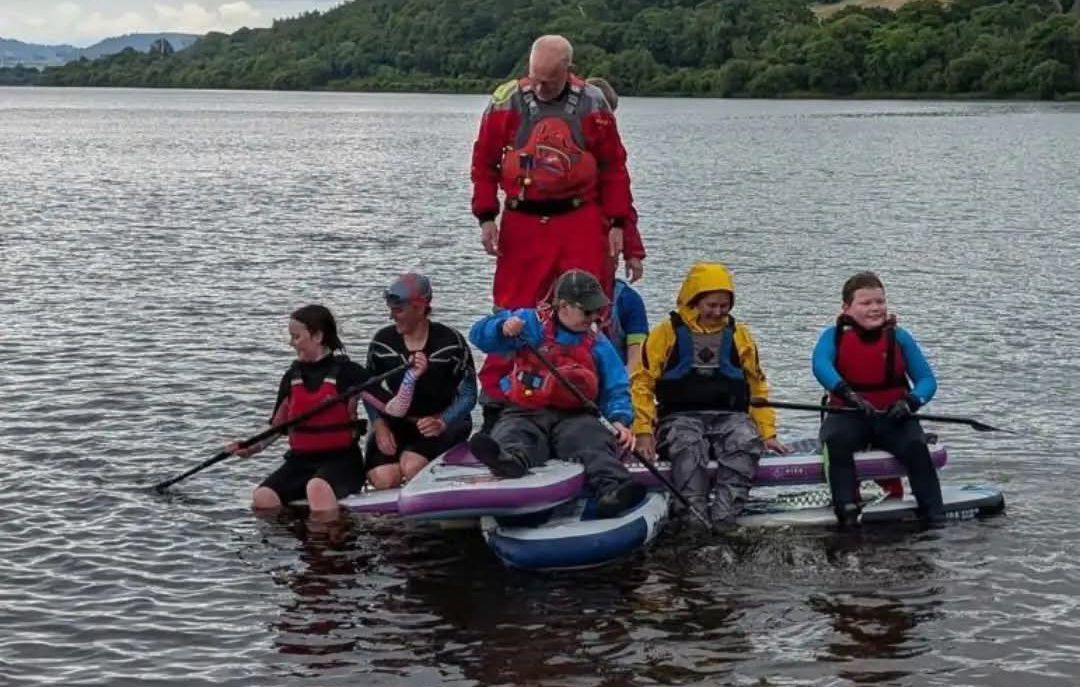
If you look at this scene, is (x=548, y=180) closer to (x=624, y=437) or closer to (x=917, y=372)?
(x=624, y=437)

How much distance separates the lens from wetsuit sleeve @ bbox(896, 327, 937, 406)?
31.3ft

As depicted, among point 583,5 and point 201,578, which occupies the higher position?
point 583,5

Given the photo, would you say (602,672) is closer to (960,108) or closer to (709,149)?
(709,149)

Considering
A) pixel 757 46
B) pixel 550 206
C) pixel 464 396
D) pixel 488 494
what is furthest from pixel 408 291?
pixel 757 46

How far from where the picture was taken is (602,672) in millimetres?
7516

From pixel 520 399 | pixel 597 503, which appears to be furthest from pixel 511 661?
pixel 520 399

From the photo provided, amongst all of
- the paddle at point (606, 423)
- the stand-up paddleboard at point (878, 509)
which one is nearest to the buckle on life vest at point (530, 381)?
the paddle at point (606, 423)

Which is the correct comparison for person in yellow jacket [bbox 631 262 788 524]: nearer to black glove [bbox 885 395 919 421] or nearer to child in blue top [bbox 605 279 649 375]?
child in blue top [bbox 605 279 649 375]

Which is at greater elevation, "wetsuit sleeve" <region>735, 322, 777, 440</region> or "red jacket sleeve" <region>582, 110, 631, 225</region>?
"red jacket sleeve" <region>582, 110, 631, 225</region>

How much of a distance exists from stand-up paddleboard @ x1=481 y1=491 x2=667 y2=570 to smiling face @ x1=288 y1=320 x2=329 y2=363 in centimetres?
185

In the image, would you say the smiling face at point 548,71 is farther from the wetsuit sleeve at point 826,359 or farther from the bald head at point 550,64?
the wetsuit sleeve at point 826,359

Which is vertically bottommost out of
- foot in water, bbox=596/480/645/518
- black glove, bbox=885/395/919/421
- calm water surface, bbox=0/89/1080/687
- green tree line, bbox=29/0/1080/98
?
calm water surface, bbox=0/89/1080/687

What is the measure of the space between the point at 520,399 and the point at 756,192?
3289 centimetres

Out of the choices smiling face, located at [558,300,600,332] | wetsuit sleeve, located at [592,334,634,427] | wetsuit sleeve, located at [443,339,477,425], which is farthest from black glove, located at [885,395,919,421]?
wetsuit sleeve, located at [443,339,477,425]
